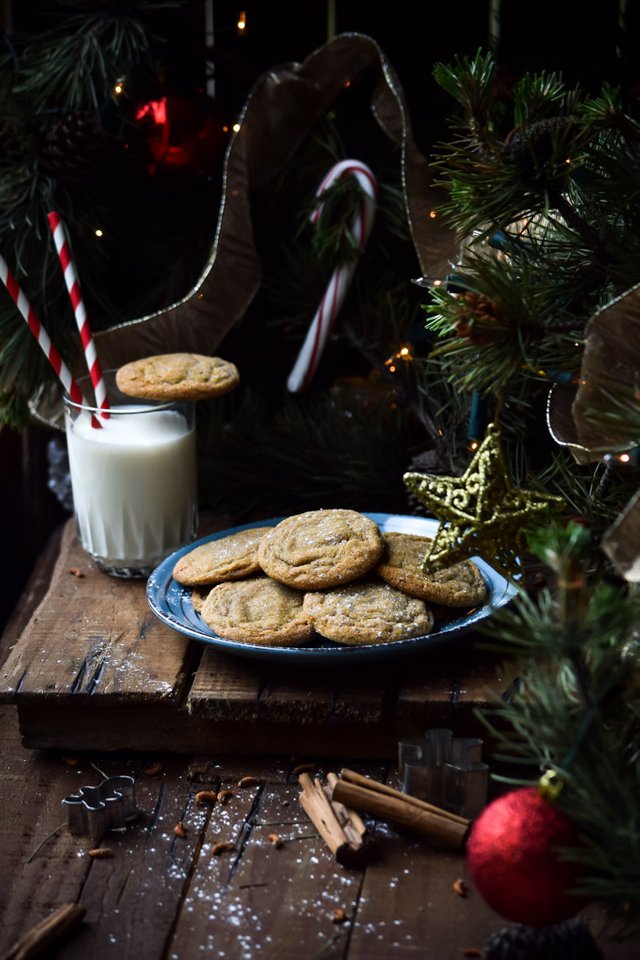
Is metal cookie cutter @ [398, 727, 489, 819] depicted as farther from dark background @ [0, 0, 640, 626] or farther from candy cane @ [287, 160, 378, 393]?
dark background @ [0, 0, 640, 626]

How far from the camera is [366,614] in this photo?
1.11 meters

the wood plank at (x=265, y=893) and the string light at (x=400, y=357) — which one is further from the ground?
the string light at (x=400, y=357)

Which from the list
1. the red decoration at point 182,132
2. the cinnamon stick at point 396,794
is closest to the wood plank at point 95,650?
the cinnamon stick at point 396,794

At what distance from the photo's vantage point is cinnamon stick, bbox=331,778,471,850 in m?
0.98

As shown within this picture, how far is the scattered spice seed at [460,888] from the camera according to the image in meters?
0.93

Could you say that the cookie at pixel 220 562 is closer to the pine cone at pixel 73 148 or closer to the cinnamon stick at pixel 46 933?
the cinnamon stick at pixel 46 933

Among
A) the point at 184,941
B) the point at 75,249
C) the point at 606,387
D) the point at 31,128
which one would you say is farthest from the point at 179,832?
the point at 31,128

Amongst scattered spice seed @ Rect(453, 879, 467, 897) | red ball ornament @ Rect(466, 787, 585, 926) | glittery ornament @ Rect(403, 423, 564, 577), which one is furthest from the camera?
glittery ornament @ Rect(403, 423, 564, 577)

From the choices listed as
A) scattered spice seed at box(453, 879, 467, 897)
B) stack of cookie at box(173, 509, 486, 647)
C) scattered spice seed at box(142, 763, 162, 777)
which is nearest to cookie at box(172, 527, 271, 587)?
stack of cookie at box(173, 509, 486, 647)

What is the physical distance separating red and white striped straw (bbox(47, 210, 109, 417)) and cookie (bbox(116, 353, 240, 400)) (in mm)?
31

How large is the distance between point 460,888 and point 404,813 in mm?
85

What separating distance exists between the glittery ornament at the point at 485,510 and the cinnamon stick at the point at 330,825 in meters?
0.24

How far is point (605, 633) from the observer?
777mm

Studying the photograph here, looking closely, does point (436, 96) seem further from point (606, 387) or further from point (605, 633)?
point (605, 633)
